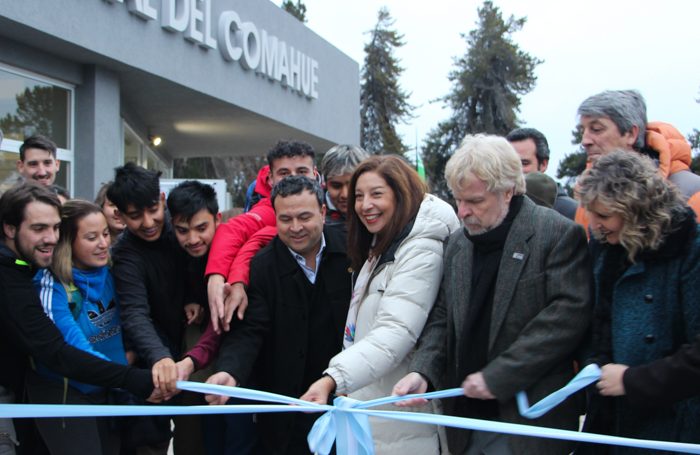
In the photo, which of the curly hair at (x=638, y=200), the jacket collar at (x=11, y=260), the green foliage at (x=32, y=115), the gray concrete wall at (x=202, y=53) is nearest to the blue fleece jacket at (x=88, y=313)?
the jacket collar at (x=11, y=260)

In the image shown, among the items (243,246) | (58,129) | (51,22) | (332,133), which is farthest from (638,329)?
(332,133)

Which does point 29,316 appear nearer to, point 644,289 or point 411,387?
point 411,387

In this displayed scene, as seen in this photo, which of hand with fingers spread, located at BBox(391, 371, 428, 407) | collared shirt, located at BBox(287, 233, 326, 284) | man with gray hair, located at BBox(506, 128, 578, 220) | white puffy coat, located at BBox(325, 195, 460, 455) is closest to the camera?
hand with fingers spread, located at BBox(391, 371, 428, 407)

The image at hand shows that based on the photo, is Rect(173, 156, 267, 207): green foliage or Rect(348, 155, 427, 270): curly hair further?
Rect(173, 156, 267, 207): green foliage

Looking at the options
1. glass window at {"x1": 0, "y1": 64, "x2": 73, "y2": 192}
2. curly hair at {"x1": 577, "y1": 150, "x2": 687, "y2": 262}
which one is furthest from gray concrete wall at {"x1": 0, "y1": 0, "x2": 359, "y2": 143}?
curly hair at {"x1": 577, "y1": 150, "x2": 687, "y2": 262}

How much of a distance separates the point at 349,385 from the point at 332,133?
14769 mm

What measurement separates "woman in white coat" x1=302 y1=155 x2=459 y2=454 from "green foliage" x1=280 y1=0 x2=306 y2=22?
35.2 metres

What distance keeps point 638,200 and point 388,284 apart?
1.08 m

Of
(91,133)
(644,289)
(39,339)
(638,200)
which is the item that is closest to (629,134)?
(638,200)

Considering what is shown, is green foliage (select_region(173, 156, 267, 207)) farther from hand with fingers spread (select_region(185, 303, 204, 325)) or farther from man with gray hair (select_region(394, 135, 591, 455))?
man with gray hair (select_region(394, 135, 591, 455))

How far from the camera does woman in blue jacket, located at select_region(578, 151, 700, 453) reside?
2186 mm

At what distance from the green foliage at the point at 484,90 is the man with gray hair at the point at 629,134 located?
3682 centimetres

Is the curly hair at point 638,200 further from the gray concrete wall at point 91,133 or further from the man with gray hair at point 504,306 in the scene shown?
the gray concrete wall at point 91,133

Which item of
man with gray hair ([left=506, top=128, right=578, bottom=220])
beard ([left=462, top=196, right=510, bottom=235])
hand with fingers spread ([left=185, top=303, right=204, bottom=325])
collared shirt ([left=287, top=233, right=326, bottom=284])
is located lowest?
hand with fingers spread ([left=185, top=303, right=204, bottom=325])
